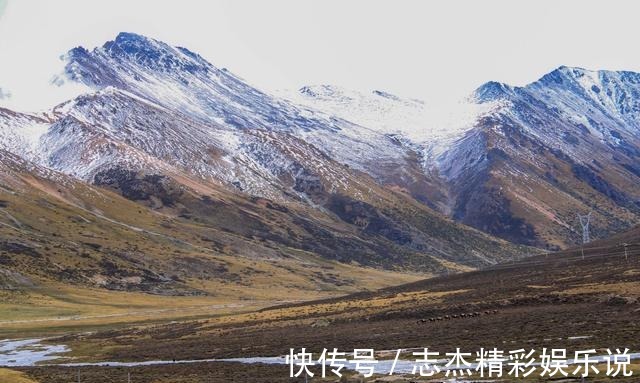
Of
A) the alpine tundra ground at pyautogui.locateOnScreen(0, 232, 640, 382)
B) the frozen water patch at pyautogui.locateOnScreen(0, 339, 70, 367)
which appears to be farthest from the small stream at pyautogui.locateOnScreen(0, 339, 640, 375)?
the alpine tundra ground at pyautogui.locateOnScreen(0, 232, 640, 382)

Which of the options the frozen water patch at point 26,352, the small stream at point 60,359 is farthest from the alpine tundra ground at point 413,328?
the frozen water patch at point 26,352

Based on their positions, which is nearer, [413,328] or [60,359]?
[60,359]

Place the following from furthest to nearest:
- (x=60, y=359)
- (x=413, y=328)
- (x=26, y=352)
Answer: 1. (x=26, y=352)
2. (x=413, y=328)
3. (x=60, y=359)

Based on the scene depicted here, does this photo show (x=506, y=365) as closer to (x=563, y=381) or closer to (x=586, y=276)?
(x=563, y=381)

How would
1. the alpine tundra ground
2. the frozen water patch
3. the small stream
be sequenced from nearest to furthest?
the small stream
the alpine tundra ground
the frozen water patch

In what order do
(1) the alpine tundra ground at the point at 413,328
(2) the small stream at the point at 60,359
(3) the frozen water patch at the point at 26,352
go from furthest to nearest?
(3) the frozen water patch at the point at 26,352, (1) the alpine tundra ground at the point at 413,328, (2) the small stream at the point at 60,359

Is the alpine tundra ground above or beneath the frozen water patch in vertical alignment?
above

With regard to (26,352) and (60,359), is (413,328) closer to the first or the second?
(60,359)

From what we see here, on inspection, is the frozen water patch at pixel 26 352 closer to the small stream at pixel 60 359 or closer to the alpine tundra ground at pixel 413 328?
the small stream at pixel 60 359

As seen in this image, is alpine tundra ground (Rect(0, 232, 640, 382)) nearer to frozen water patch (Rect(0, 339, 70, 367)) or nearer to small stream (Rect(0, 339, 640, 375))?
small stream (Rect(0, 339, 640, 375))

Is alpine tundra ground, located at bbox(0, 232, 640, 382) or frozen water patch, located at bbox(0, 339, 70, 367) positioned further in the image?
frozen water patch, located at bbox(0, 339, 70, 367)

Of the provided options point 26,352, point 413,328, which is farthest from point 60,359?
point 413,328

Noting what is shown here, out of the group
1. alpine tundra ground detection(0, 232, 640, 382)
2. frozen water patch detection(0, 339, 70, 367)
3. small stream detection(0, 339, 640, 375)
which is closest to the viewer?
small stream detection(0, 339, 640, 375)

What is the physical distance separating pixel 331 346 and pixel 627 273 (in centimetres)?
6435
